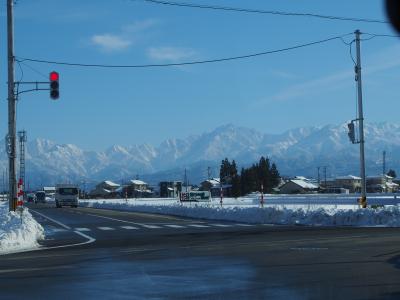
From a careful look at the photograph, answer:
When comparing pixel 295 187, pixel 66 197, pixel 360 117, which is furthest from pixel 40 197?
pixel 360 117

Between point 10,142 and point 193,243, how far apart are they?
10706mm

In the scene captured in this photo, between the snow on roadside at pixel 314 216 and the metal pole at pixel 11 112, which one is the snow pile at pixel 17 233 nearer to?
the metal pole at pixel 11 112

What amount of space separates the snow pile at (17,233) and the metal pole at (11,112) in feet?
6.61

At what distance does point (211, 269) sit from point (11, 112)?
16.7 metres

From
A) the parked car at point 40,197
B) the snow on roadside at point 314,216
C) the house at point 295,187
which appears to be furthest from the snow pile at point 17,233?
the house at point 295,187

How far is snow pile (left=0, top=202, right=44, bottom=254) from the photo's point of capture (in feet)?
64.6

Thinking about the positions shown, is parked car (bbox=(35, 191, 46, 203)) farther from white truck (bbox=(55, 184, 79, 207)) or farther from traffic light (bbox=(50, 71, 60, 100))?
traffic light (bbox=(50, 71, 60, 100))

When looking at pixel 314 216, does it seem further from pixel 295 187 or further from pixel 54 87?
pixel 295 187

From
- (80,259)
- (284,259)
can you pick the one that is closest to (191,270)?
(284,259)

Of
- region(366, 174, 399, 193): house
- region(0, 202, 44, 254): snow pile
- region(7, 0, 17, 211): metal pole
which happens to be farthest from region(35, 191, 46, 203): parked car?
region(0, 202, 44, 254): snow pile

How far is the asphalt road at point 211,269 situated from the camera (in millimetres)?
10461

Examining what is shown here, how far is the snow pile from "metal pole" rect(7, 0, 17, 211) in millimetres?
2014

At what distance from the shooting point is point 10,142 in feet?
88.5

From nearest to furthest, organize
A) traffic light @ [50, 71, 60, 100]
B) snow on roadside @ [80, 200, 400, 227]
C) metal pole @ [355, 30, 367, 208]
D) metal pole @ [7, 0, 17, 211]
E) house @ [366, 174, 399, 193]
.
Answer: metal pole @ [7, 0, 17, 211], traffic light @ [50, 71, 60, 100], snow on roadside @ [80, 200, 400, 227], metal pole @ [355, 30, 367, 208], house @ [366, 174, 399, 193]
